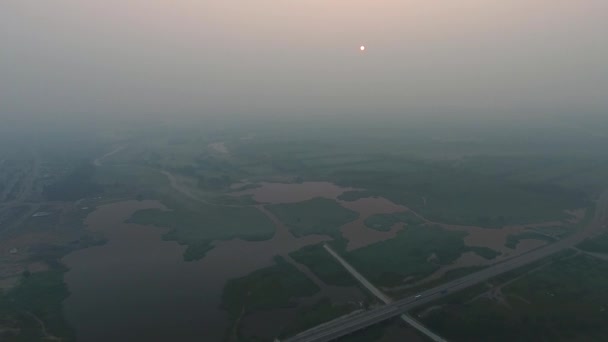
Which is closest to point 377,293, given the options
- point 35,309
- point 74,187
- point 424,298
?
point 424,298

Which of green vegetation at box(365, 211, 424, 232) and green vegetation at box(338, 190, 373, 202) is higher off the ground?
green vegetation at box(338, 190, 373, 202)

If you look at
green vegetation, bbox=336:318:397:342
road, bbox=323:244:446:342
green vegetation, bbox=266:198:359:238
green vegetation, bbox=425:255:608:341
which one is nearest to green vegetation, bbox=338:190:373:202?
green vegetation, bbox=266:198:359:238

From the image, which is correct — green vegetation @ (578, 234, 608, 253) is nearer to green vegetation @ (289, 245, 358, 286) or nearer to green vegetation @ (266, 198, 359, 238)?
green vegetation @ (266, 198, 359, 238)

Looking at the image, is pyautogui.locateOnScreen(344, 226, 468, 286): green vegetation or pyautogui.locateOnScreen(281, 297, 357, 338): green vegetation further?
pyautogui.locateOnScreen(344, 226, 468, 286): green vegetation

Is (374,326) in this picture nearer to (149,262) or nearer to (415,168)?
(149,262)

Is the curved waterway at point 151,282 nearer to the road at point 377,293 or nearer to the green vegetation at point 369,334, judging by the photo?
the road at point 377,293

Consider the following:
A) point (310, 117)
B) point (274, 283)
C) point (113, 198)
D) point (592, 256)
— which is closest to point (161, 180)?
point (113, 198)

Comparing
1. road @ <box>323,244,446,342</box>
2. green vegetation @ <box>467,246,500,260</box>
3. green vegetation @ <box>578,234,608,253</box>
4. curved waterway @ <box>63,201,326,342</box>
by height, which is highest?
green vegetation @ <box>578,234,608,253</box>

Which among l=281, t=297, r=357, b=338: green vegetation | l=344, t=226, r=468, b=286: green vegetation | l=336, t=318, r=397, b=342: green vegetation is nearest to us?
l=336, t=318, r=397, b=342: green vegetation
